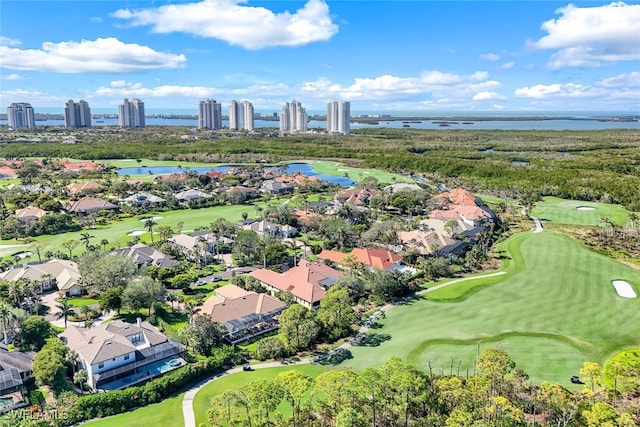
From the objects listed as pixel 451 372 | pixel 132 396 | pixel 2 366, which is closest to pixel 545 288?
pixel 451 372

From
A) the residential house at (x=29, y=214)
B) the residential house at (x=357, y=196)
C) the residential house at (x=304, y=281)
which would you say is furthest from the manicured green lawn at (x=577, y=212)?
the residential house at (x=29, y=214)

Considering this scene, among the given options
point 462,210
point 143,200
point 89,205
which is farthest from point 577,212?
point 89,205

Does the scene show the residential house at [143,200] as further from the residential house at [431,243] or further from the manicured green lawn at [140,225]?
the residential house at [431,243]

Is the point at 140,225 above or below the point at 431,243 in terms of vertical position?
below

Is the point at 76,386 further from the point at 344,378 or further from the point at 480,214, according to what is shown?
the point at 480,214

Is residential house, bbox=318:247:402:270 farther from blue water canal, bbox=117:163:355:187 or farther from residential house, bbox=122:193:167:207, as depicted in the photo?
blue water canal, bbox=117:163:355:187

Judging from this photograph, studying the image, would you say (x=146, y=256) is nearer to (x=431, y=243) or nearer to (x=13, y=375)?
(x=13, y=375)
